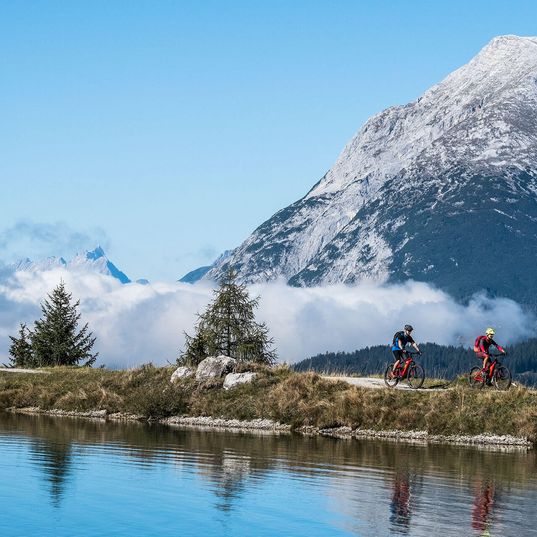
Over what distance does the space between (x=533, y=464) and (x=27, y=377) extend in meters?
36.4

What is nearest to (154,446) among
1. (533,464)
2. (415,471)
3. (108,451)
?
(108,451)

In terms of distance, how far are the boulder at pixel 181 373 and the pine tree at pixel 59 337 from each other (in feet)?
91.6

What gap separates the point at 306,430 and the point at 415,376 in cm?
733

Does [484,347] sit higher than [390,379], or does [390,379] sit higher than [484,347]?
[484,347]

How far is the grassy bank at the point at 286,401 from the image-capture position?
49.6 metres

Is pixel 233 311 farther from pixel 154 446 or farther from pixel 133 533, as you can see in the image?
pixel 133 533

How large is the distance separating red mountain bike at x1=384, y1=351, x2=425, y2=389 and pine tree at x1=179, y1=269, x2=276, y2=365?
62.8ft

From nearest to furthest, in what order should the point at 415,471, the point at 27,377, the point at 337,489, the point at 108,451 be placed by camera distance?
1. the point at 337,489
2. the point at 415,471
3. the point at 108,451
4. the point at 27,377

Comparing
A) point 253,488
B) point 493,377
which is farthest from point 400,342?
point 253,488

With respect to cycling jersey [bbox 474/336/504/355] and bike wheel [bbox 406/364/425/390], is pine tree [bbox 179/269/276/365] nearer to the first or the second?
bike wheel [bbox 406/364/425/390]

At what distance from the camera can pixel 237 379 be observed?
57781mm

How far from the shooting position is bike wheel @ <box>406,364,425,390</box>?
2167 inches

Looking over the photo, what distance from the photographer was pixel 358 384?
55.7 metres

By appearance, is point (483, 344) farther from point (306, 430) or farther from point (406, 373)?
point (306, 430)
